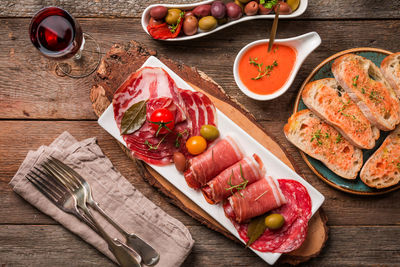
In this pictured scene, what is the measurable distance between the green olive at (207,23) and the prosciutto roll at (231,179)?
0.82 meters

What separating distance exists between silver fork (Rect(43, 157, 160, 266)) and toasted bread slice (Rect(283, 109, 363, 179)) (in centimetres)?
109

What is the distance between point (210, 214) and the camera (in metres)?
1.93

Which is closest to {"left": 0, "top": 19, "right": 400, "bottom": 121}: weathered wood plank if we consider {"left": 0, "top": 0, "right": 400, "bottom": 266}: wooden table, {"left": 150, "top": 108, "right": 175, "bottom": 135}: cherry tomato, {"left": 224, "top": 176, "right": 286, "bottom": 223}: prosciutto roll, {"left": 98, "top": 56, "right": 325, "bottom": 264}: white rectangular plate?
{"left": 0, "top": 0, "right": 400, "bottom": 266}: wooden table

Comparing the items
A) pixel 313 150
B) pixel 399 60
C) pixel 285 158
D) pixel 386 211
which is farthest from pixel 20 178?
pixel 399 60

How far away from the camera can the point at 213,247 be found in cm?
207

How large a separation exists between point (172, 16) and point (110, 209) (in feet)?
4.03

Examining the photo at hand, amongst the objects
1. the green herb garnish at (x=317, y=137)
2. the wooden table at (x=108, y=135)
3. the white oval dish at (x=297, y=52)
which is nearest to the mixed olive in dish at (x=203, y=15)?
the wooden table at (x=108, y=135)

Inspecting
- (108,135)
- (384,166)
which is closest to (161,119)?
(108,135)

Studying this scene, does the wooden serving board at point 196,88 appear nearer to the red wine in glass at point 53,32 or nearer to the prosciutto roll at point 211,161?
the prosciutto roll at point 211,161

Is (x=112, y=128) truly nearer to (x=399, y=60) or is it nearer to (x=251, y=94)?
(x=251, y=94)

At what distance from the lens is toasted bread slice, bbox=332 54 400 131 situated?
194 cm

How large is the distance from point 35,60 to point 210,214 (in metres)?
1.48

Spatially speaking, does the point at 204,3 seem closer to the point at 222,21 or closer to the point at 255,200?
the point at 222,21

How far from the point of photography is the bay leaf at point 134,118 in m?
1.93
